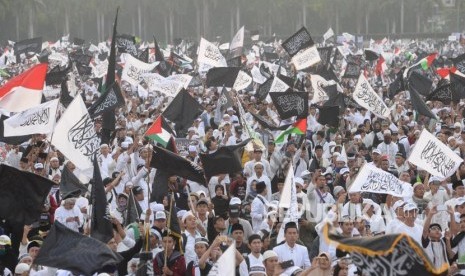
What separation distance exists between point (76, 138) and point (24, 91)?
317cm

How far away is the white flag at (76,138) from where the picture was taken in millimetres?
14484

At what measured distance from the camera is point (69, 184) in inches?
584

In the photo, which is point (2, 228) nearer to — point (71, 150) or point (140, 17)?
point (71, 150)

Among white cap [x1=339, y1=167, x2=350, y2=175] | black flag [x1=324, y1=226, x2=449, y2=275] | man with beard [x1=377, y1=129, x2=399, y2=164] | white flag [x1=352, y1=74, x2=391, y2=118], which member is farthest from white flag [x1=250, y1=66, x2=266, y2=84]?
black flag [x1=324, y1=226, x2=449, y2=275]

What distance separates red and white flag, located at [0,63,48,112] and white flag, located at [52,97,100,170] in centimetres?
262

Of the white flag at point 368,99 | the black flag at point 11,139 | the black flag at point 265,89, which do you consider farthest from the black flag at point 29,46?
the black flag at point 11,139

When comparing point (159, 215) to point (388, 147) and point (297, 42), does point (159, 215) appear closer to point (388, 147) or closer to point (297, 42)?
point (388, 147)

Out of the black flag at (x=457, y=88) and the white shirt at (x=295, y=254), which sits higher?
the white shirt at (x=295, y=254)

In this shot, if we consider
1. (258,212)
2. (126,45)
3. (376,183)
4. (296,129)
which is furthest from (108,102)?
(126,45)

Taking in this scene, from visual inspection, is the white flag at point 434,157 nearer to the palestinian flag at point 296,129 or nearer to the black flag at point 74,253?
the palestinian flag at point 296,129

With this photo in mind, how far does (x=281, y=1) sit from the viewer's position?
100 meters

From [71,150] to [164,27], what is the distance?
89.3 m

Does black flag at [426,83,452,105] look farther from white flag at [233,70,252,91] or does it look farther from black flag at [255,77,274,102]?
white flag at [233,70,252,91]

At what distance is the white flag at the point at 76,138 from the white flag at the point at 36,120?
5.13 ft
